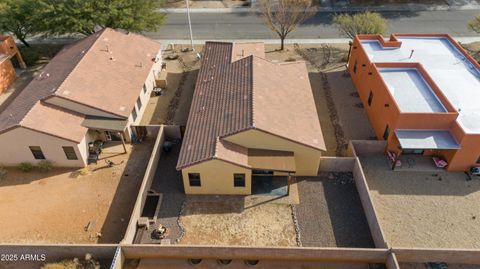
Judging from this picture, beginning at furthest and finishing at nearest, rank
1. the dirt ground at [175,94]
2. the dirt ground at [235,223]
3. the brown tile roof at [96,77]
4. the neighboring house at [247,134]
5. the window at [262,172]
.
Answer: the dirt ground at [175,94] → the brown tile roof at [96,77] → the window at [262,172] → the neighboring house at [247,134] → the dirt ground at [235,223]

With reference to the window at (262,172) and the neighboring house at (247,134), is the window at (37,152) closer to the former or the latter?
the neighboring house at (247,134)

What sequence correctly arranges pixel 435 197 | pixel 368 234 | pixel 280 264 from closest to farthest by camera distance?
pixel 280 264 → pixel 368 234 → pixel 435 197

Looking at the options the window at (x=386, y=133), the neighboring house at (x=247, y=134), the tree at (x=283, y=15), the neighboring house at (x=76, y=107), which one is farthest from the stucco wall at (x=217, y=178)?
the tree at (x=283, y=15)

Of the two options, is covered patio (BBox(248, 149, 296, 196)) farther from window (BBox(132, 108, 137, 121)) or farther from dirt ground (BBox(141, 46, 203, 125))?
window (BBox(132, 108, 137, 121))

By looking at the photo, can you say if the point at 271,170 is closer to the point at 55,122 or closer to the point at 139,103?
the point at 139,103

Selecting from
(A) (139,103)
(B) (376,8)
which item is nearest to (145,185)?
(A) (139,103)

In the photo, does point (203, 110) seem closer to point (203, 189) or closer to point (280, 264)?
point (203, 189)

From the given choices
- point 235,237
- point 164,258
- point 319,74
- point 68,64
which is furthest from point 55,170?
point 319,74
